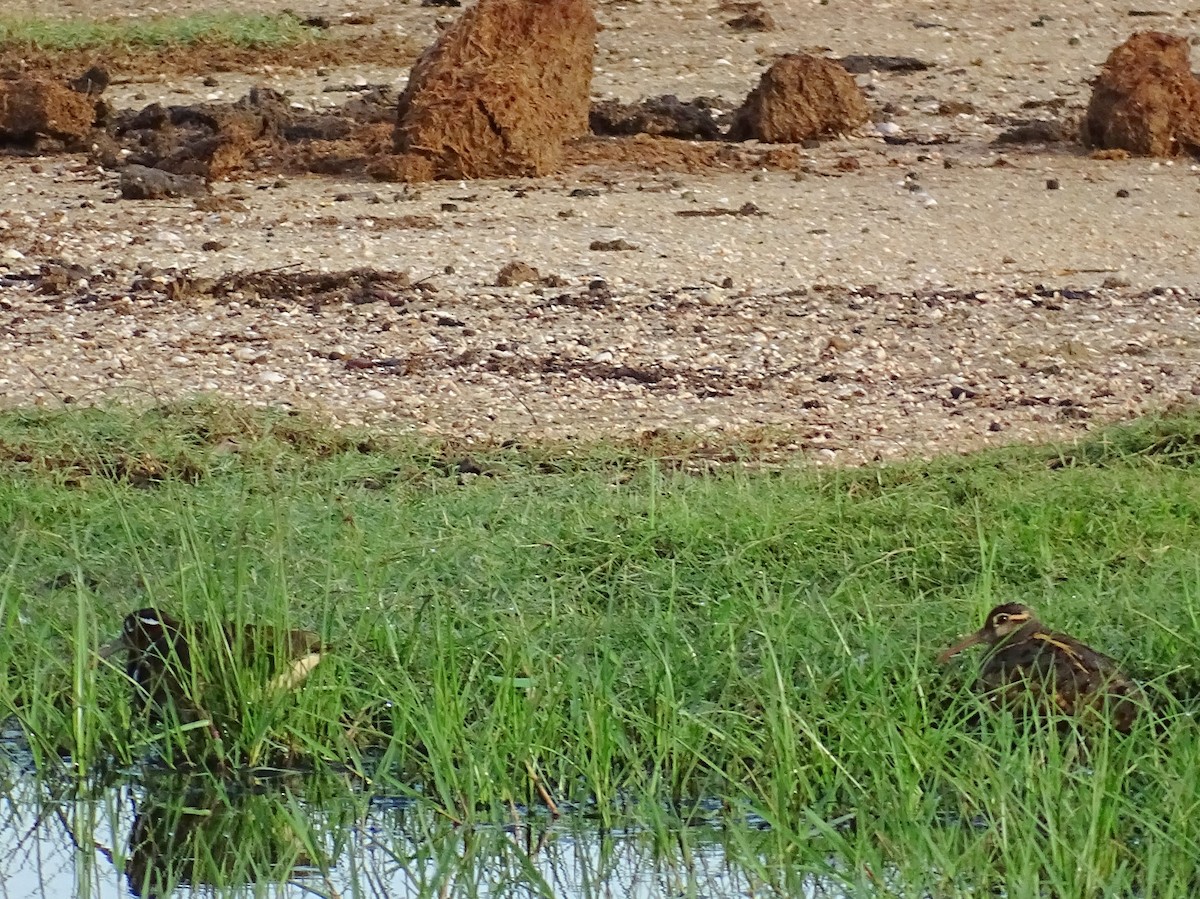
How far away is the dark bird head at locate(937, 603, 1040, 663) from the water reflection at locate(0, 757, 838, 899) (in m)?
0.72

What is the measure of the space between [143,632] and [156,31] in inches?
508

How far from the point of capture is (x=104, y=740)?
421 centimetres

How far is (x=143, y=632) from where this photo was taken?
4.23 meters

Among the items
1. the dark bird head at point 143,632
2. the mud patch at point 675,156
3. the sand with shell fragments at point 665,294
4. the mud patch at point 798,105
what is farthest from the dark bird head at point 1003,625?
the mud patch at point 798,105

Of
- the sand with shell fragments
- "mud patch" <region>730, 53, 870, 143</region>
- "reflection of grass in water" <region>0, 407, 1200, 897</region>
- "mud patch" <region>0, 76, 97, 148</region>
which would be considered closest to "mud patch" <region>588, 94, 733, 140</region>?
"mud patch" <region>730, 53, 870, 143</region>

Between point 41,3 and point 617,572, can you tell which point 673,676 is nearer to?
point 617,572

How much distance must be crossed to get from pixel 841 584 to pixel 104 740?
1.68 metres

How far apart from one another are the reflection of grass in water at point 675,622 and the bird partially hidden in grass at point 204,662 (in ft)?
0.12

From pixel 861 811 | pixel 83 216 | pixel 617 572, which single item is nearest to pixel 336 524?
pixel 617 572

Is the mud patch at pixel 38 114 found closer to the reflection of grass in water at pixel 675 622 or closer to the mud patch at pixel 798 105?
the mud patch at pixel 798 105

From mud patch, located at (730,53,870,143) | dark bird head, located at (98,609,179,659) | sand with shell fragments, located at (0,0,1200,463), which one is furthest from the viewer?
mud patch, located at (730,53,870,143)

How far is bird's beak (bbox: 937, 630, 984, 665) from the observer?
4.16 metres

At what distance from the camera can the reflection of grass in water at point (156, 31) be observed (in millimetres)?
15938

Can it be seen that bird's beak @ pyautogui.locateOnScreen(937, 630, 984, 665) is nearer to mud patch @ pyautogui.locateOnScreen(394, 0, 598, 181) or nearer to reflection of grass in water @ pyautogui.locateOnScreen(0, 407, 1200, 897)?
reflection of grass in water @ pyautogui.locateOnScreen(0, 407, 1200, 897)
